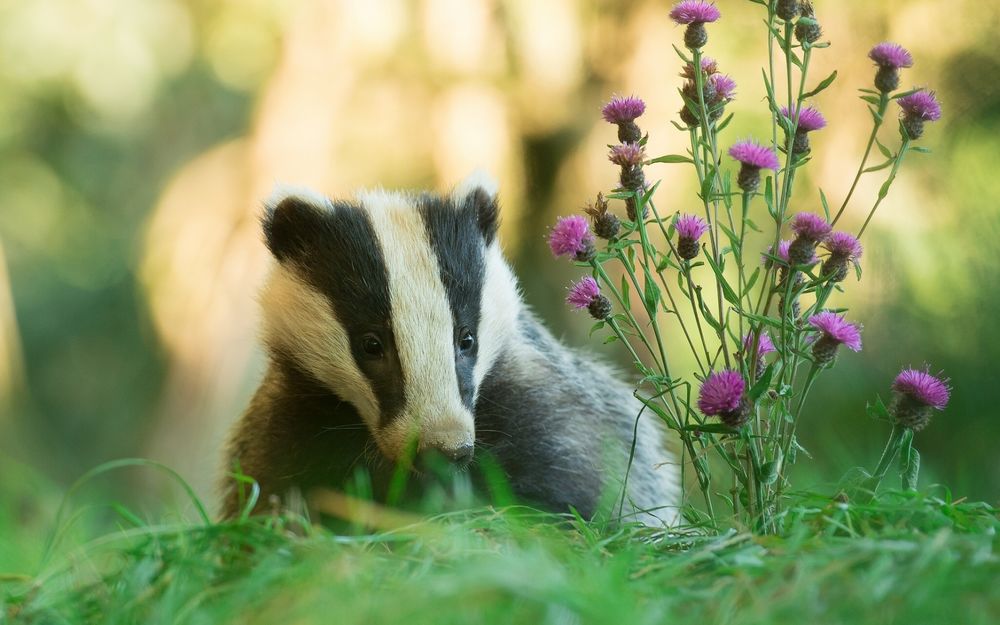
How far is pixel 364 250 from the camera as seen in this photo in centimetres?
261

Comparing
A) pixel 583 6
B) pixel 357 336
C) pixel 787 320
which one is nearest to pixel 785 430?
pixel 787 320

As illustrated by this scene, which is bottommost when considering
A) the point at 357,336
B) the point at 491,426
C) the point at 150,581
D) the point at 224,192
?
Answer: the point at 150,581

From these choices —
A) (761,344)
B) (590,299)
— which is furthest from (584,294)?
(761,344)

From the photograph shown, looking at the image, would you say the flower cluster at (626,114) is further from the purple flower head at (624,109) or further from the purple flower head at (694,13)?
the purple flower head at (694,13)

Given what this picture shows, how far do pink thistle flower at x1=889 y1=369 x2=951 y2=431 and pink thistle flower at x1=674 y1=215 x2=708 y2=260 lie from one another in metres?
0.45

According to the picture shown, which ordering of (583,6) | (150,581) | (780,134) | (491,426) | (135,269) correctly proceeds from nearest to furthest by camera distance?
(150,581) → (491,426) → (780,134) → (583,6) → (135,269)

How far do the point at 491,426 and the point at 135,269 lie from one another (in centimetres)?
550

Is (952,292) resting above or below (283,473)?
above

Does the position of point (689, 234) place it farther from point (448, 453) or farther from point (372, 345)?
point (372, 345)

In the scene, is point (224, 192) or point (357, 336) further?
point (224, 192)

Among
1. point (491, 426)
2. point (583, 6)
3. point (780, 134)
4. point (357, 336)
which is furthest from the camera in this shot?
point (583, 6)

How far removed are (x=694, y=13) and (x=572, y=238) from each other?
473 mm

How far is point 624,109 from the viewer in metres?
2.15

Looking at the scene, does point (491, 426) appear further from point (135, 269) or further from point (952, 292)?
point (135, 269)
